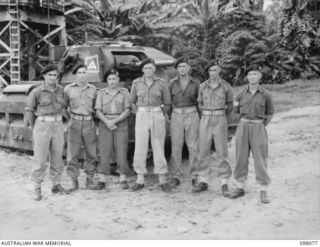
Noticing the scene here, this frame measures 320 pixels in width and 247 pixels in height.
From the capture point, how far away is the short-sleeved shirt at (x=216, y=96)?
16.9 ft

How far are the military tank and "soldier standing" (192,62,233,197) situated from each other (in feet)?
3.60

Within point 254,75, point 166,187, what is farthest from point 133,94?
point 254,75

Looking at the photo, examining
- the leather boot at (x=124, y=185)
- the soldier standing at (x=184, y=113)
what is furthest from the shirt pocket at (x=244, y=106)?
the leather boot at (x=124, y=185)

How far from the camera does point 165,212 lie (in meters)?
4.58

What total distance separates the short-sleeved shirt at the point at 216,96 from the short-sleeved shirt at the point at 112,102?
0.98m

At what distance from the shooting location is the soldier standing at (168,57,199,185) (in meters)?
5.34

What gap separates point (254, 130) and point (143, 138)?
1.36m

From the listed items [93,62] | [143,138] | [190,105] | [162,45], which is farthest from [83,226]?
[162,45]

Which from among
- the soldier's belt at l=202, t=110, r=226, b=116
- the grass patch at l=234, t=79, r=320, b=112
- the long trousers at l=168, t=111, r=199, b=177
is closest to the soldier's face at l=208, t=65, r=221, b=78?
the soldier's belt at l=202, t=110, r=226, b=116

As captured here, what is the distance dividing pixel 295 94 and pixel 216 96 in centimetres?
958

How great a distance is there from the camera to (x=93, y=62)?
636cm

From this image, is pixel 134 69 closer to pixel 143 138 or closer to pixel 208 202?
pixel 143 138

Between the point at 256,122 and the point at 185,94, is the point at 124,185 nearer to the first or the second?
the point at 185,94

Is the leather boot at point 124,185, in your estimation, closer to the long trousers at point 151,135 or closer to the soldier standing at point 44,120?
the long trousers at point 151,135
